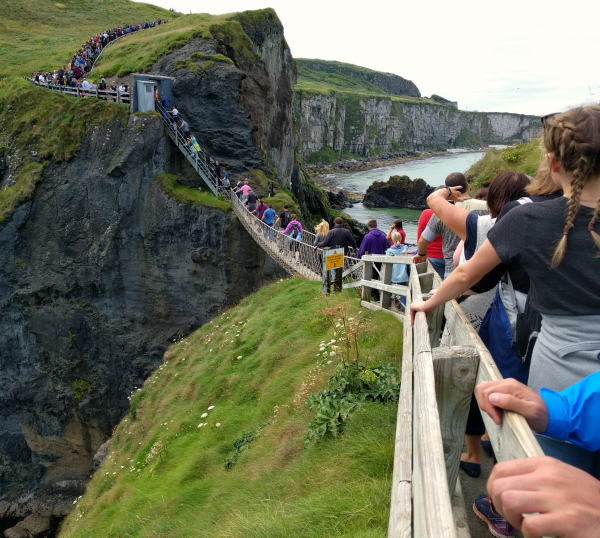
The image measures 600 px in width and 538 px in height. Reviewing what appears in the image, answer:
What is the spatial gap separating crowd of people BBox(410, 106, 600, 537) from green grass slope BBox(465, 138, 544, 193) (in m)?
12.2

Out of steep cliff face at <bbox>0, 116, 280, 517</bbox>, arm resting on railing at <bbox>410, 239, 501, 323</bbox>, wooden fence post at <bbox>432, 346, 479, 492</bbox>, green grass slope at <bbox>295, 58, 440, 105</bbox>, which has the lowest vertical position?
steep cliff face at <bbox>0, 116, 280, 517</bbox>

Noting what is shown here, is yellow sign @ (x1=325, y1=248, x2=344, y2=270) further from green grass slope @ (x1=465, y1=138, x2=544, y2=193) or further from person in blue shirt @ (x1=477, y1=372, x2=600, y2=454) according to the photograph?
person in blue shirt @ (x1=477, y1=372, x2=600, y2=454)

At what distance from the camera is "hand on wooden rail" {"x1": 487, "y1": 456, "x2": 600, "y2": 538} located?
1048 mm

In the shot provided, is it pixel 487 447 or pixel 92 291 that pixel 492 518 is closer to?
pixel 487 447

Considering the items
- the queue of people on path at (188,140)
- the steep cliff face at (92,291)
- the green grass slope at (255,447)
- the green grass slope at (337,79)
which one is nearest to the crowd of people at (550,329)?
the green grass slope at (255,447)

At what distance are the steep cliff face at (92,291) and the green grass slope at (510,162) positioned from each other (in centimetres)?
919

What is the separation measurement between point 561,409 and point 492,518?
4.97 feet

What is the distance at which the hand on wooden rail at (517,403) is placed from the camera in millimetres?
1452

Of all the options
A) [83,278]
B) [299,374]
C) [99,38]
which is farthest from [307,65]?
[299,374]

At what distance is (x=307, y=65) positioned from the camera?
194 m

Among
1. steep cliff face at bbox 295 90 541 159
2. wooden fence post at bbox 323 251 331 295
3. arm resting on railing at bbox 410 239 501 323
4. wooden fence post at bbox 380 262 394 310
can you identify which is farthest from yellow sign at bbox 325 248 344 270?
steep cliff face at bbox 295 90 541 159

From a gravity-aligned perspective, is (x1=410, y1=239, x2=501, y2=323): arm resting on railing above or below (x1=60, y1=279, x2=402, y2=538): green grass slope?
above

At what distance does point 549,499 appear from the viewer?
108cm

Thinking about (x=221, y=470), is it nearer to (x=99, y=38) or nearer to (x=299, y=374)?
(x=299, y=374)
